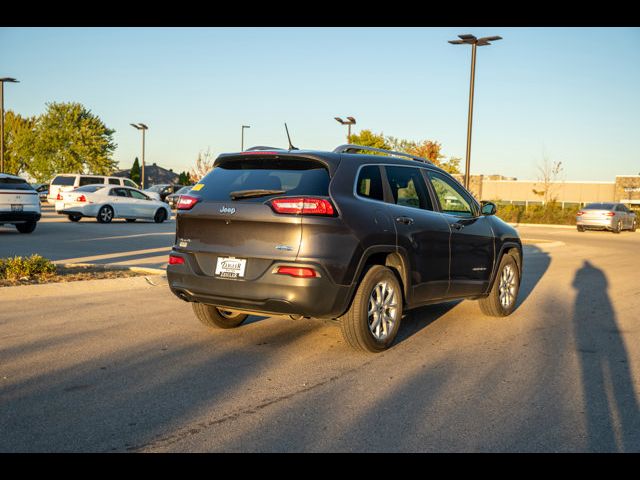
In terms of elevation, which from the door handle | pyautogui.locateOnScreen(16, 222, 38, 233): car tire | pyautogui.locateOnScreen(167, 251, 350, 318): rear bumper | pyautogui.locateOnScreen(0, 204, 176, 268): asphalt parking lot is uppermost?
the door handle

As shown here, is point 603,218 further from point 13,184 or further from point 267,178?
point 267,178

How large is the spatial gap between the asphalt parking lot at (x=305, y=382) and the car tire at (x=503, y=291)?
0.78 feet

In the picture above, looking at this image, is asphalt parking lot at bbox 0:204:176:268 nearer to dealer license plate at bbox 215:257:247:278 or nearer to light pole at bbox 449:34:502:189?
dealer license plate at bbox 215:257:247:278

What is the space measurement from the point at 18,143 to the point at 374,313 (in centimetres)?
7625

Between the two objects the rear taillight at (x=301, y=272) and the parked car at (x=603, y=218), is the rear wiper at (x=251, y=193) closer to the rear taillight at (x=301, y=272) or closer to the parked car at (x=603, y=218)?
the rear taillight at (x=301, y=272)

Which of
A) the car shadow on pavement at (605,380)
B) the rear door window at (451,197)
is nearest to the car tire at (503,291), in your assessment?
the car shadow on pavement at (605,380)

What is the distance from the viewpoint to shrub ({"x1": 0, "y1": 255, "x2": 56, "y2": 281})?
9719 millimetres

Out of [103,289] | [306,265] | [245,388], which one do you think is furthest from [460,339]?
[103,289]

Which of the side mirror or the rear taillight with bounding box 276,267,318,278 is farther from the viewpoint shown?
the side mirror

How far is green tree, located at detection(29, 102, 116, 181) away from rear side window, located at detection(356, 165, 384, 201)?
229 feet

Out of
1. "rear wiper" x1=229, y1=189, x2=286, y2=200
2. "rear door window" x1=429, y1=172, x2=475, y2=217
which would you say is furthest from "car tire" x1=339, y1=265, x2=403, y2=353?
"rear door window" x1=429, y1=172, x2=475, y2=217

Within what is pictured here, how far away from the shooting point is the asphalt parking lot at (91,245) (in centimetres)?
1344

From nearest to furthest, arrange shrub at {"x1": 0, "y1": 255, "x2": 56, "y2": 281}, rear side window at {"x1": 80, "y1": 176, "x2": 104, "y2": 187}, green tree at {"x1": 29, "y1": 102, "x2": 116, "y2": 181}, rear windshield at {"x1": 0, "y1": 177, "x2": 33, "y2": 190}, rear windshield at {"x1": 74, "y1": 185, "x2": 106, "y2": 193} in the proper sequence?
shrub at {"x1": 0, "y1": 255, "x2": 56, "y2": 281} → rear windshield at {"x1": 0, "y1": 177, "x2": 33, "y2": 190} → rear windshield at {"x1": 74, "y1": 185, "x2": 106, "y2": 193} → rear side window at {"x1": 80, "y1": 176, "x2": 104, "y2": 187} → green tree at {"x1": 29, "y1": 102, "x2": 116, "y2": 181}

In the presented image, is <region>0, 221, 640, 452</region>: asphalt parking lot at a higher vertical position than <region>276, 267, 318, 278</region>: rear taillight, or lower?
lower
